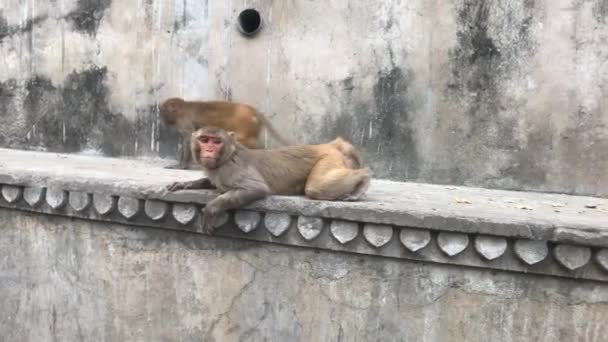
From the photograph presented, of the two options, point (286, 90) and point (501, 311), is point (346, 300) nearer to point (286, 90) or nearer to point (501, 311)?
point (501, 311)

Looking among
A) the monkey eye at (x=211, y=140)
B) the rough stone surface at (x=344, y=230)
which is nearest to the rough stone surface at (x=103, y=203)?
the monkey eye at (x=211, y=140)

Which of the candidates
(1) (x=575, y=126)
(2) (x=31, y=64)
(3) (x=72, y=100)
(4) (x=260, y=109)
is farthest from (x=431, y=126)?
(2) (x=31, y=64)

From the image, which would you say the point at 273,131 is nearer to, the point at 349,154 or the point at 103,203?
the point at 349,154

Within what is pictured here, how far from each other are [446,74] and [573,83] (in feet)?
2.83

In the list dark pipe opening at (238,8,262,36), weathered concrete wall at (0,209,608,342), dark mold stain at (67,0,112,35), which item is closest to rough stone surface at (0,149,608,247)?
weathered concrete wall at (0,209,608,342)

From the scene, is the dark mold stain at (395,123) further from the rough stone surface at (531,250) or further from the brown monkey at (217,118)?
the rough stone surface at (531,250)

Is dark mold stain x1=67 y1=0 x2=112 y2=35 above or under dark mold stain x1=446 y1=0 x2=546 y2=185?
above

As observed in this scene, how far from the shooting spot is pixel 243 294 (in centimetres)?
332

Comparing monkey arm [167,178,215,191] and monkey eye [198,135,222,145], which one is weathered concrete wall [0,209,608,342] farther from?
monkey eye [198,135,222,145]

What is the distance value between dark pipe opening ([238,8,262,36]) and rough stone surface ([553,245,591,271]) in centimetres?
314

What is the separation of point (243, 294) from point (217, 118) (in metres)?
1.96

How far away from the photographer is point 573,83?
4.35 metres

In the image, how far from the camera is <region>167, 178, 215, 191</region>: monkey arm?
11.1 ft

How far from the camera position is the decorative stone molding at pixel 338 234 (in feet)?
9.18
